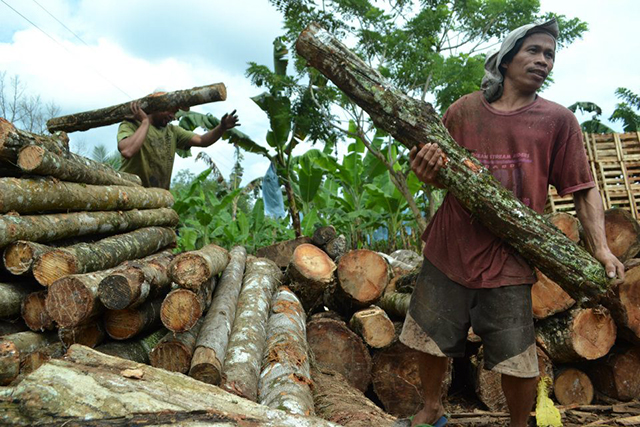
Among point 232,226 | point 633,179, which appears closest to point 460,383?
point 232,226

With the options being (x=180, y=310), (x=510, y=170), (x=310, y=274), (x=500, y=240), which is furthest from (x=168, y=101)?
(x=500, y=240)

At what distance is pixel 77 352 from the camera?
2.11 metres

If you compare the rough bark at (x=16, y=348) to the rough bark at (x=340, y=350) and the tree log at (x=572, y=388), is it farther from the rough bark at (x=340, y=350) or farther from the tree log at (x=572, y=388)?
the tree log at (x=572, y=388)

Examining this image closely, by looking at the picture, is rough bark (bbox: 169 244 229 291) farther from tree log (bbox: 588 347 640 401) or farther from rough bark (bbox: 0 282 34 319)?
tree log (bbox: 588 347 640 401)

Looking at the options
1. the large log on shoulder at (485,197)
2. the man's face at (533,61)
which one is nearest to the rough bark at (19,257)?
the large log on shoulder at (485,197)

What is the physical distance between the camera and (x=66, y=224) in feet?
12.0

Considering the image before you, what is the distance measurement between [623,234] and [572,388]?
1420 millimetres

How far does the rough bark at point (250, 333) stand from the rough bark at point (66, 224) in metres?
1.18

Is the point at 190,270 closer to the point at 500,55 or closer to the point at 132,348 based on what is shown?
the point at 132,348

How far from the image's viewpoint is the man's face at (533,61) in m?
2.69

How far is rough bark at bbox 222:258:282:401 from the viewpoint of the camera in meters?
2.84

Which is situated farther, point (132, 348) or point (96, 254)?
point (96, 254)

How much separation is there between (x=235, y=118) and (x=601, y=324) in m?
4.05

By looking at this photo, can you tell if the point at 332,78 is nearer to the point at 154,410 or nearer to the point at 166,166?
the point at 154,410
